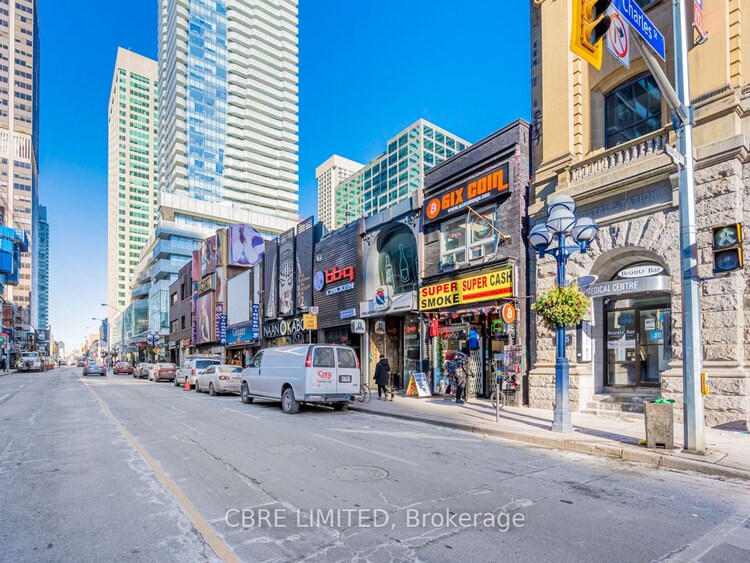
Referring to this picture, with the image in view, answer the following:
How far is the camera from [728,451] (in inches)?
323

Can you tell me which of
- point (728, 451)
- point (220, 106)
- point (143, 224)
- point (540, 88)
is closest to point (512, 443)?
point (728, 451)

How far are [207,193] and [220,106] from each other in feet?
77.1

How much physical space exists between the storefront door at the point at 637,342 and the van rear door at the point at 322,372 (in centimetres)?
787

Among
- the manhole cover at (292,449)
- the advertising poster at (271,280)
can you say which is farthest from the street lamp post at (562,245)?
the advertising poster at (271,280)

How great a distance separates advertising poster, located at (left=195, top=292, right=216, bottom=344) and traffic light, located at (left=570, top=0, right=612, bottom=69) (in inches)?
1722

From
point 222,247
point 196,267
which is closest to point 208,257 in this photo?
point 222,247

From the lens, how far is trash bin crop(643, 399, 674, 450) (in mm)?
8281

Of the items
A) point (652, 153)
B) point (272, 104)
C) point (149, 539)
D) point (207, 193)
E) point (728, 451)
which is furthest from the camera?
point (272, 104)

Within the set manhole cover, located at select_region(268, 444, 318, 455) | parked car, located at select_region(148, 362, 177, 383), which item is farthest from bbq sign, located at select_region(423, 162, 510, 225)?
parked car, located at select_region(148, 362, 177, 383)

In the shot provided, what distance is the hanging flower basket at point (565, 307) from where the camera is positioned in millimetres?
10445

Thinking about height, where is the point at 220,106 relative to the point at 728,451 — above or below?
above

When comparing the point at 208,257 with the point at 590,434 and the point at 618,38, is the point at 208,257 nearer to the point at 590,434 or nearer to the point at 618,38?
the point at 590,434

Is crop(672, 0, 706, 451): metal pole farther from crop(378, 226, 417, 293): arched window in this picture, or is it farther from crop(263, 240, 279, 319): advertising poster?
crop(263, 240, 279, 319): advertising poster

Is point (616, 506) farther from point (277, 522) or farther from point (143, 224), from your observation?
point (143, 224)
